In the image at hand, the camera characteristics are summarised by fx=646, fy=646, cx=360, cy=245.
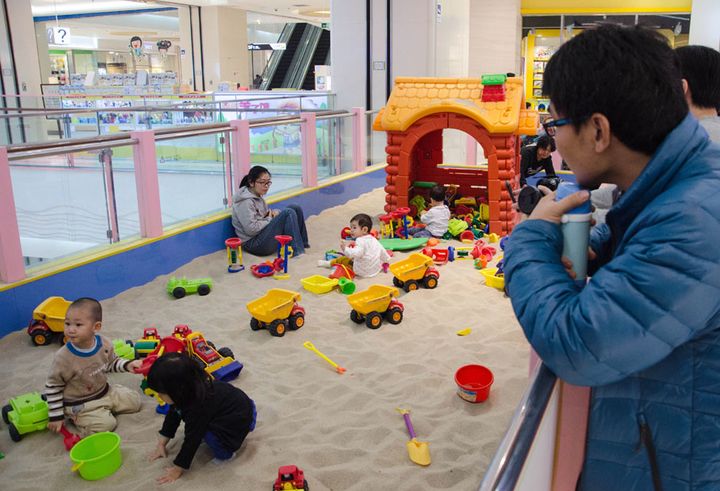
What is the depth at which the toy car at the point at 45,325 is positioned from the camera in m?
4.59

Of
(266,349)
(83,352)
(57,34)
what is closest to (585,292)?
(83,352)

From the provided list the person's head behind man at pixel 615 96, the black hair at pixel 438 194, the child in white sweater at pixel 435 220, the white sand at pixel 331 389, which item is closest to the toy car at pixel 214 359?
the white sand at pixel 331 389

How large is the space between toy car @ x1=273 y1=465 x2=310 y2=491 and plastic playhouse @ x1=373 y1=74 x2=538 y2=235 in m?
5.13

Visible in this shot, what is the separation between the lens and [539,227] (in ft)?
4.15

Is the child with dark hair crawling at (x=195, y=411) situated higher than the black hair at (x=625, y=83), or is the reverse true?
the black hair at (x=625, y=83)

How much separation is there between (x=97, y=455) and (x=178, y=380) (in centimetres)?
67

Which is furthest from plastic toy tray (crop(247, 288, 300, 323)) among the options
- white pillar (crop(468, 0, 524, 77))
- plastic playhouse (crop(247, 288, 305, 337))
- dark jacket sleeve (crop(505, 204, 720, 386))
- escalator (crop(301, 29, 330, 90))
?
escalator (crop(301, 29, 330, 90))

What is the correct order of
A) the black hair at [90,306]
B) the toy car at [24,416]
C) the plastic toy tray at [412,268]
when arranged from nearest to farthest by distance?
the toy car at [24,416]
the black hair at [90,306]
the plastic toy tray at [412,268]

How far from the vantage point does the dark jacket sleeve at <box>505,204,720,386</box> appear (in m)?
1.06

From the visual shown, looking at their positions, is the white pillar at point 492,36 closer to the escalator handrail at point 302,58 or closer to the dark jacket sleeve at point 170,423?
the escalator handrail at point 302,58

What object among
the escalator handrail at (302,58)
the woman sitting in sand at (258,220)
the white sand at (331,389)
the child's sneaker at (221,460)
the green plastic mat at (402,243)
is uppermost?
the escalator handrail at (302,58)

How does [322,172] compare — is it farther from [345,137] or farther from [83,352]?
[83,352]

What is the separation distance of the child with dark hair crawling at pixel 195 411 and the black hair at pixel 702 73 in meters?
2.61

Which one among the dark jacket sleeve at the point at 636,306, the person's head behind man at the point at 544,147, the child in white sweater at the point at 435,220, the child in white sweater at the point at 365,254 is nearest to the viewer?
the dark jacket sleeve at the point at 636,306
